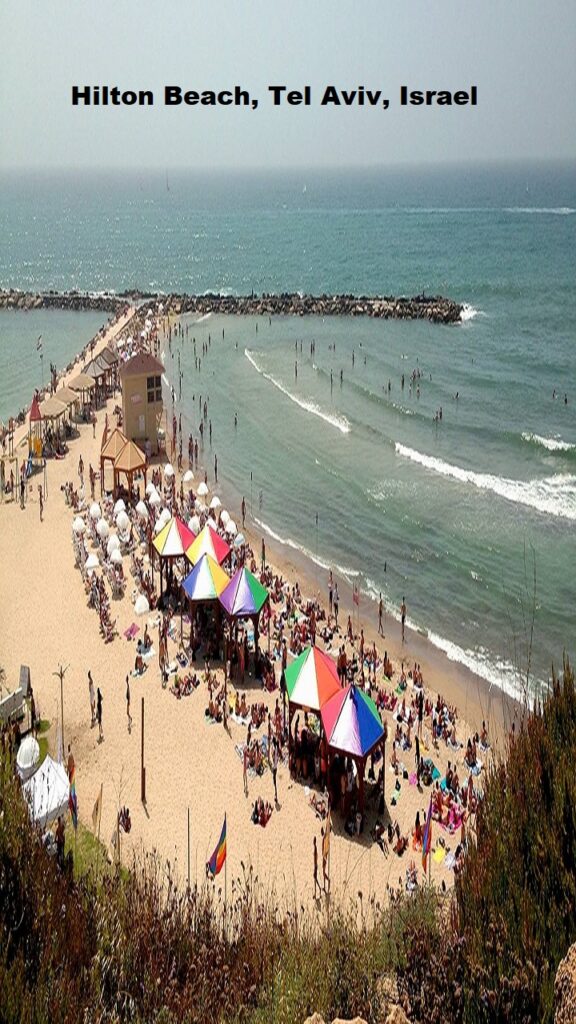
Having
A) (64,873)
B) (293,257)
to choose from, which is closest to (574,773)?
(64,873)

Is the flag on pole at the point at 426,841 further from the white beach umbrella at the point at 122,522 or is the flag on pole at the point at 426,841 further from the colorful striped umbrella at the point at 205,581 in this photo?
the white beach umbrella at the point at 122,522

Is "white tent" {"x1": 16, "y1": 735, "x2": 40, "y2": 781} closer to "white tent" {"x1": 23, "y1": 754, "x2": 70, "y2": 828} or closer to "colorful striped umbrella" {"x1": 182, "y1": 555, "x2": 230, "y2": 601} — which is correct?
"white tent" {"x1": 23, "y1": 754, "x2": 70, "y2": 828}

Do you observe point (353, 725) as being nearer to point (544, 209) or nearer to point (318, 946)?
point (318, 946)

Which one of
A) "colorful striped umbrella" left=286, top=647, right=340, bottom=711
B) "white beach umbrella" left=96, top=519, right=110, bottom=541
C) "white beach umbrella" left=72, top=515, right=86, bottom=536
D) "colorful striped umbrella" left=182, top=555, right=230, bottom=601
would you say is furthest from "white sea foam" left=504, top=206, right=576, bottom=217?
"colorful striped umbrella" left=286, top=647, right=340, bottom=711

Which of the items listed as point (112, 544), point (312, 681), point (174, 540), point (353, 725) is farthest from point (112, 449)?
point (353, 725)

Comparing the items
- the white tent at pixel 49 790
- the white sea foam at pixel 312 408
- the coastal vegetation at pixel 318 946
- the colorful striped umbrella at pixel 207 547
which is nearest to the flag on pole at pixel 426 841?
the coastal vegetation at pixel 318 946
